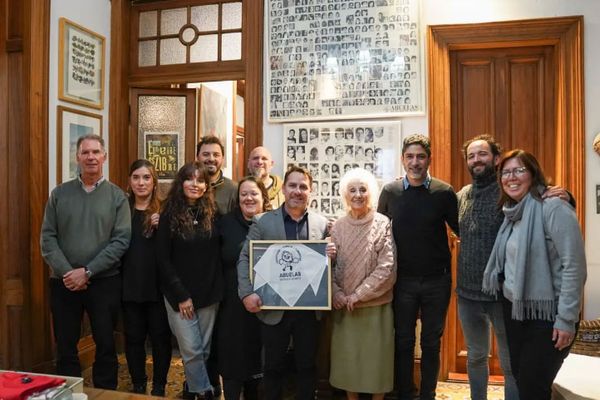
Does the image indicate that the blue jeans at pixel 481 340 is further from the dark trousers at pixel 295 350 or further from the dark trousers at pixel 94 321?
the dark trousers at pixel 94 321

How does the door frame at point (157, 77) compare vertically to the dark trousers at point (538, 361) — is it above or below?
above

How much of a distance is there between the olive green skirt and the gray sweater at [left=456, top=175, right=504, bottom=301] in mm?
424

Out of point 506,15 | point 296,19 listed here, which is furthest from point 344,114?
point 506,15

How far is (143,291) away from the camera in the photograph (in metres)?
2.79

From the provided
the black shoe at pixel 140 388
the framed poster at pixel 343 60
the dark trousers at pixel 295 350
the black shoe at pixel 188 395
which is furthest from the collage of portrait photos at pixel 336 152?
the black shoe at pixel 140 388

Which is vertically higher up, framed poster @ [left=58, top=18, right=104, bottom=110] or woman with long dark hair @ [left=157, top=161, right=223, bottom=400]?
framed poster @ [left=58, top=18, right=104, bottom=110]

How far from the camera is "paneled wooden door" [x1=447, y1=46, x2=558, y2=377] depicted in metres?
3.34

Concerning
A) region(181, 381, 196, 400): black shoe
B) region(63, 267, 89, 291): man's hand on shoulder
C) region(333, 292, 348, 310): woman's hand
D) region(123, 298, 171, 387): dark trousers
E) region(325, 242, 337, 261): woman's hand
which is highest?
region(325, 242, 337, 261): woman's hand

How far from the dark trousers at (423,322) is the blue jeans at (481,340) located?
12 cm

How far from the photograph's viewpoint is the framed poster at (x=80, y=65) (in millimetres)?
3461

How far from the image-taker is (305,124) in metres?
3.58

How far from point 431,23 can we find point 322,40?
758mm

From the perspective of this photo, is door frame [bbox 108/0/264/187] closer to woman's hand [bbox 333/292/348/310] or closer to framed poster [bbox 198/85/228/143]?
framed poster [bbox 198/85/228/143]

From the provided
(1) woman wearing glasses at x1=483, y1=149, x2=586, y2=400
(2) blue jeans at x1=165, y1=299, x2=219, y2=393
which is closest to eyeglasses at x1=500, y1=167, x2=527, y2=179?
(1) woman wearing glasses at x1=483, y1=149, x2=586, y2=400
